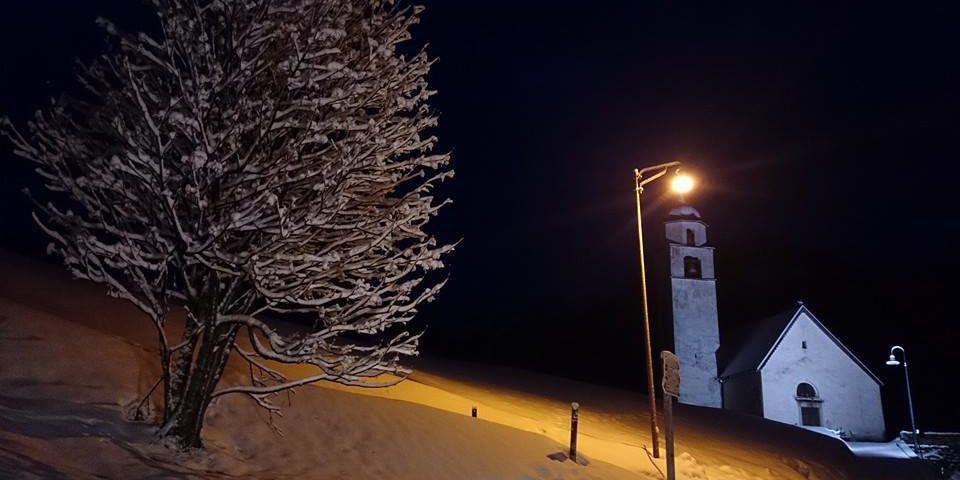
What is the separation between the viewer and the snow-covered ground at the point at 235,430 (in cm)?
682

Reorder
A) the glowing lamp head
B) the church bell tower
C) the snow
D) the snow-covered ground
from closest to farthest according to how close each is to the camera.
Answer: the snow-covered ground → the glowing lamp head → the snow → the church bell tower

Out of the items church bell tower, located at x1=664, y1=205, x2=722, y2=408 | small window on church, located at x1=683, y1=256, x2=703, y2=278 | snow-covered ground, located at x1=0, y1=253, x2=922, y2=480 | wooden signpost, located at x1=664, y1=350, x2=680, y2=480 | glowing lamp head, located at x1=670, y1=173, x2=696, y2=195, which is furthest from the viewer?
small window on church, located at x1=683, y1=256, x2=703, y2=278

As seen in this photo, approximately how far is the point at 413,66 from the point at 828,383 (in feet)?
138

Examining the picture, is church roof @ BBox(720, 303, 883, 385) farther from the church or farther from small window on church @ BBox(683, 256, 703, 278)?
small window on church @ BBox(683, 256, 703, 278)

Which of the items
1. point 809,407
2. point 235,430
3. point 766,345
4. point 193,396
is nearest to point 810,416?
point 809,407

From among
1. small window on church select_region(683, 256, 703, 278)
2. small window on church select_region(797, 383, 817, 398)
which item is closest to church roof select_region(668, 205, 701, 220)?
small window on church select_region(683, 256, 703, 278)

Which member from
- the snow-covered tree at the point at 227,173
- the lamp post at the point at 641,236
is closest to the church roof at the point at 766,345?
the lamp post at the point at 641,236

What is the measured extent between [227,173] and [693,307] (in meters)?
42.6

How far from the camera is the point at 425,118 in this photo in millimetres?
9117

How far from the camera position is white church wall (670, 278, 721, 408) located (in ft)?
145

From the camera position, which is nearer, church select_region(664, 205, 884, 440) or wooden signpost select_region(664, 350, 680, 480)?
wooden signpost select_region(664, 350, 680, 480)

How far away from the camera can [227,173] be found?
7.42 metres

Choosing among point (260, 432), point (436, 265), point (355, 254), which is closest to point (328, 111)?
point (355, 254)

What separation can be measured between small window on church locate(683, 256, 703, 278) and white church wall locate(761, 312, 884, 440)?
24.0 ft
